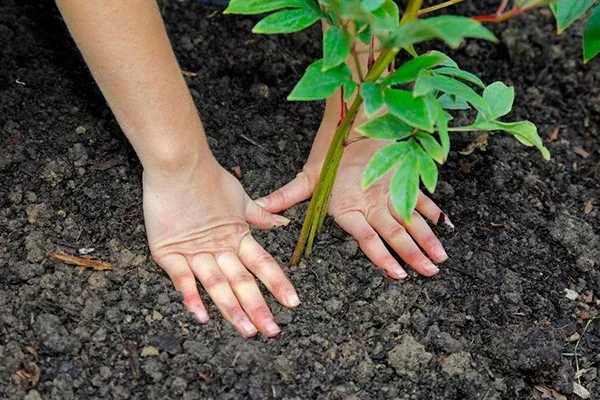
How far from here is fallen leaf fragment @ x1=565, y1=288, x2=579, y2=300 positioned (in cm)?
161

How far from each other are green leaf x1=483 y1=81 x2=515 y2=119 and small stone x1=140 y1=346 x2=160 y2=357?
2.07ft

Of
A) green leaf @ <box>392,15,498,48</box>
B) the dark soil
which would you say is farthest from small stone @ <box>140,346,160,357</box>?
green leaf @ <box>392,15,498,48</box>

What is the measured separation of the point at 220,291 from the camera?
1454 millimetres

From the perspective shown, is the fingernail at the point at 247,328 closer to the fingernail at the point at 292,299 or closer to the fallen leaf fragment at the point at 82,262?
the fingernail at the point at 292,299

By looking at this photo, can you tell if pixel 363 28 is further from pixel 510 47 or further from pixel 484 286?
pixel 510 47

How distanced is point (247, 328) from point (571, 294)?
0.62 m

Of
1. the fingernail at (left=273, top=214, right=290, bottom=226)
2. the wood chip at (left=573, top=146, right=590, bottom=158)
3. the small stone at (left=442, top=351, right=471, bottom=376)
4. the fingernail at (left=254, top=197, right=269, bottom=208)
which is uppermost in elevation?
the fingernail at (left=254, top=197, right=269, bottom=208)

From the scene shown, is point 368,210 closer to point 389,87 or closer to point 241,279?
point 241,279

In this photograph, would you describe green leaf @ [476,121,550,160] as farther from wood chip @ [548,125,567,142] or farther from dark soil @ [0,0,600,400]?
wood chip @ [548,125,567,142]

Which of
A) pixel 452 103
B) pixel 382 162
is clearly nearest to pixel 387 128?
pixel 382 162

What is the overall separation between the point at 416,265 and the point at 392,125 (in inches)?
18.1

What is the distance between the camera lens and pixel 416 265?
156 centimetres

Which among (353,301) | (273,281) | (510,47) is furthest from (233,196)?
(510,47)

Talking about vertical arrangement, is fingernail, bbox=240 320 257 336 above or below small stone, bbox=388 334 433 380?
above
